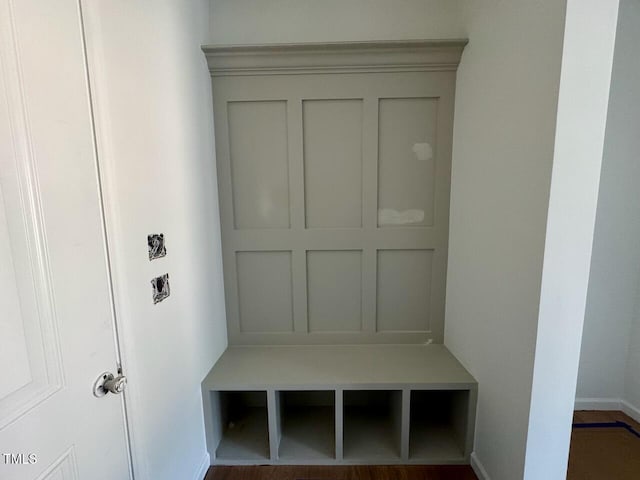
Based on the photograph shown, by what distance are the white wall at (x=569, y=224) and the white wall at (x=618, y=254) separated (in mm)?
1103

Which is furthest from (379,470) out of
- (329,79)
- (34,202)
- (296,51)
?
(296,51)

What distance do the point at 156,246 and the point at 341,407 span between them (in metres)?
1.24

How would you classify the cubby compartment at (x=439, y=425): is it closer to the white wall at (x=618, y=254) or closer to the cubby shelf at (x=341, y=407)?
the cubby shelf at (x=341, y=407)

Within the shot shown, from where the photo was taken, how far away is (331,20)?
A: 1.84 m

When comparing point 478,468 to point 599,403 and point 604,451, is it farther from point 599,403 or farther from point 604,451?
point 599,403

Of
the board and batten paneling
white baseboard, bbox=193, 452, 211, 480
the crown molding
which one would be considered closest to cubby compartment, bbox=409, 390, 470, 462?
the board and batten paneling

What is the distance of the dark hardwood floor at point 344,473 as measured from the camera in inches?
64.6

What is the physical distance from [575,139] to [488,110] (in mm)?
524

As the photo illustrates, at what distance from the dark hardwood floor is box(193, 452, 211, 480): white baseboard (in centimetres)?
3

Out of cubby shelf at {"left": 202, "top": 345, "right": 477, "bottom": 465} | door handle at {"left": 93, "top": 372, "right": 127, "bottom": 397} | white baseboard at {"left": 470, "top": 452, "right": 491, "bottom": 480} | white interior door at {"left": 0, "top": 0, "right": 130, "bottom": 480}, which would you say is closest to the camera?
white interior door at {"left": 0, "top": 0, "right": 130, "bottom": 480}

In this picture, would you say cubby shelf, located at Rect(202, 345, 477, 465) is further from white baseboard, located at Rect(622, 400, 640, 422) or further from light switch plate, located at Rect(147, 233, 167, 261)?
white baseboard, located at Rect(622, 400, 640, 422)

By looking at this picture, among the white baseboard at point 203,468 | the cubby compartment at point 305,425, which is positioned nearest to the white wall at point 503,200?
the cubby compartment at point 305,425

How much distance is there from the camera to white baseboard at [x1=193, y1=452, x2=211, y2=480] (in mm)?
1576

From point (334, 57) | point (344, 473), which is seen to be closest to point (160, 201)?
point (334, 57)
